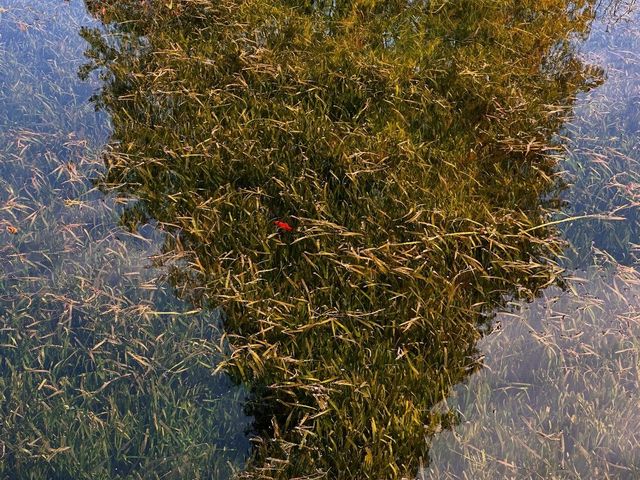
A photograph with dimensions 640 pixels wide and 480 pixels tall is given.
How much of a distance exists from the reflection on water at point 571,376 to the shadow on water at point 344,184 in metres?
0.11

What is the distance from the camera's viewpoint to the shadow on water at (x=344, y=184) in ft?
9.86

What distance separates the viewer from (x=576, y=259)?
384cm

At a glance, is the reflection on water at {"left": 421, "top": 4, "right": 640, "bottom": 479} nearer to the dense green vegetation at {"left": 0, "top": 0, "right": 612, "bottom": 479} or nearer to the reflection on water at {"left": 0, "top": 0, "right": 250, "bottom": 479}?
the dense green vegetation at {"left": 0, "top": 0, "right": 612, "bottom": 479}

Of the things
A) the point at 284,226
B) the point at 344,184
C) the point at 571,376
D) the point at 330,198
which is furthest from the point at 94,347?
the point at 571,376

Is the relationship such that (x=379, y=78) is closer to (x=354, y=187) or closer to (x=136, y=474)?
(x=354, y=187)

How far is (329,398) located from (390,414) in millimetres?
246

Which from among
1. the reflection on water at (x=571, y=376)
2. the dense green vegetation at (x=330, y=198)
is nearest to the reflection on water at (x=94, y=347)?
the dense green vegetation at (x=330, y=198)

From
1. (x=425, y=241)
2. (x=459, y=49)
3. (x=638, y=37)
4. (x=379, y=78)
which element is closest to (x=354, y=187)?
(x=425, y=241)

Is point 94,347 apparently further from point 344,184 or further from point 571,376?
point 571,376

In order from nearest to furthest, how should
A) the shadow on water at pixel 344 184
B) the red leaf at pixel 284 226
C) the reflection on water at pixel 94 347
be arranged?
the reflection on water at pixel 94 347, the shadow on water at pixel 344 184, the red leaf at pixel 284 226

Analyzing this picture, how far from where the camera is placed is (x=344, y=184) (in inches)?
149

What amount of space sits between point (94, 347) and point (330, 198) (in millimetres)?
1342

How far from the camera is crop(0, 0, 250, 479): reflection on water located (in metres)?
2.89

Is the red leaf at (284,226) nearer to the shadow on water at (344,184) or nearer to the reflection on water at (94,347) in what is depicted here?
the shadow on water at (344,184)
